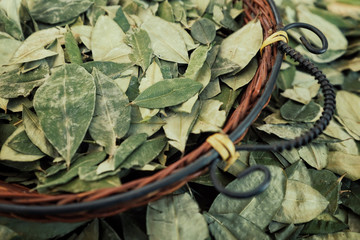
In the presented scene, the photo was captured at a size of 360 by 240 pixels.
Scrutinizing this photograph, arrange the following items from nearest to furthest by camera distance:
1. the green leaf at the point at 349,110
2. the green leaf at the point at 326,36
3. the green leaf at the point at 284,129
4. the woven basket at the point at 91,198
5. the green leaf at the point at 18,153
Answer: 1. the woven basket at the point at 91,198
2. the green leaf at the point at 18,153
3. the green leaf at the point at 284,129
4. the green leaf at the point at 349,110
5. the green leaf at the point at 326,36

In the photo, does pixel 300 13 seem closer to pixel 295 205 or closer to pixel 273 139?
pixel 273 139

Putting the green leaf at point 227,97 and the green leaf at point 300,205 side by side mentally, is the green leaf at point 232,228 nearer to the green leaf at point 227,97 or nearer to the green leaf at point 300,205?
the green leaf at point 300,205

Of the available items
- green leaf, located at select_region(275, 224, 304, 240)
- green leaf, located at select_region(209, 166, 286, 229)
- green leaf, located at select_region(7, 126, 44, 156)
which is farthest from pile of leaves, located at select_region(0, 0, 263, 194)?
green leaf, located at select_region(275, 224, 304, 240)

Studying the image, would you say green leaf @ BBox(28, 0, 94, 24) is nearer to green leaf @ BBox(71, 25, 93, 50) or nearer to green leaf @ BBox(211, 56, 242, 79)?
green leaf @ BBox(71, 25, 93, 50)

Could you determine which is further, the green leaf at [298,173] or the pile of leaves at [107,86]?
the green leaf at [298,173]

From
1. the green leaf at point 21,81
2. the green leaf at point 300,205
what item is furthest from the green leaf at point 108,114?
→ the green leaf at point 300,205

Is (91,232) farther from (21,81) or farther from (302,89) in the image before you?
(302,89)

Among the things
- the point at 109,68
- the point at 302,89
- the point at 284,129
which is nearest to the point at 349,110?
the point at 302,89
